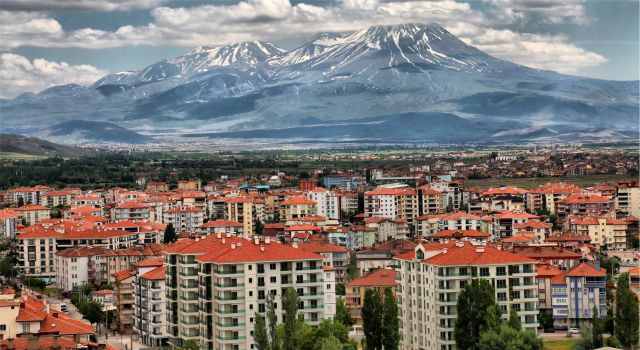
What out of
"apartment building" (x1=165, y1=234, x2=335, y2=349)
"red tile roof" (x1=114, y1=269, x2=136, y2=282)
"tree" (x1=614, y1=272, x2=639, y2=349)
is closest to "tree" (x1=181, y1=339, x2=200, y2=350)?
"apartment building" (x1=165, y1=234, x2=335, y2=349)

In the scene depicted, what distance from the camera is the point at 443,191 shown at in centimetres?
8512

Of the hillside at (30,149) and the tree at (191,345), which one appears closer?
the tree at (191,345)

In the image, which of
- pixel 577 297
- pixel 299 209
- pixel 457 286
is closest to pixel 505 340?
pixel 457 286

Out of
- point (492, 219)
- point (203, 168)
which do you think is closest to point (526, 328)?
point (492, 219)

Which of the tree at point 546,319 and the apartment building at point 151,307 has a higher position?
the apartment building at point 151,307

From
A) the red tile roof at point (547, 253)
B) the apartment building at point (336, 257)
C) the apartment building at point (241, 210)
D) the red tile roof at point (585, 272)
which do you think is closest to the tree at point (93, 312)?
the apartment building at point (336, 257)

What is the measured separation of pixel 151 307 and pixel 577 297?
1158cm

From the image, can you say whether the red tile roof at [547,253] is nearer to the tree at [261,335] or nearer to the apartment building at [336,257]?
the apartment building at [336,257]

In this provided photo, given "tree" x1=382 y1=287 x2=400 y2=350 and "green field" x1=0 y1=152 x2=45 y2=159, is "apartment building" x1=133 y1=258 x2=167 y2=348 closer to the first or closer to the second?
"tree" x1=382 y1=287 x2=400 y2=350

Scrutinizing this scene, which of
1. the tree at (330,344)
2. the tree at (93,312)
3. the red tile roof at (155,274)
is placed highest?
the red tile roof at (155,274)

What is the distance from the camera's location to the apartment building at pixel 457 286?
33.4 m

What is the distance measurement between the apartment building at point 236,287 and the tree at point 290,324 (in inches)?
29.6

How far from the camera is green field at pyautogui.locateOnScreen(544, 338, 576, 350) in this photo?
1441 inches

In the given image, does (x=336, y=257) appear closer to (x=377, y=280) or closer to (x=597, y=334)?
(x=377, y=280)
